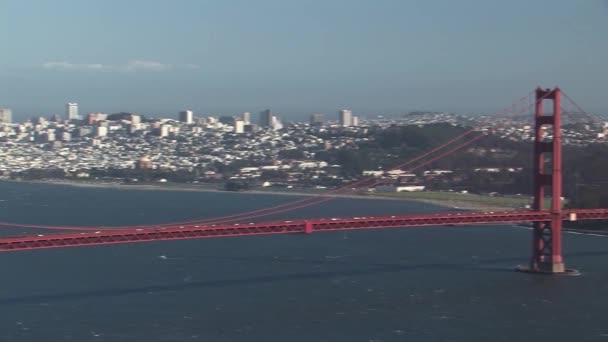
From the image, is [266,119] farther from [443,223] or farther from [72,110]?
[443,223]

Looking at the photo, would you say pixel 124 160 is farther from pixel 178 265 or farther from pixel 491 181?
pixel 178 265

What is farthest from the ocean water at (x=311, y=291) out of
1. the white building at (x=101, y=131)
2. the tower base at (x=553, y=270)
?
the white building at (x=101, y=131)

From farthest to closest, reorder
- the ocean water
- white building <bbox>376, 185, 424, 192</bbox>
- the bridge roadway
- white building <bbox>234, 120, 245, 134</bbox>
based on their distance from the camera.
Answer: white building <bbox>234, 120, 245, 134</bbox> < white building <bbox>376, 185, 424, 192</bbox> < the bridge roadway < the ocean water

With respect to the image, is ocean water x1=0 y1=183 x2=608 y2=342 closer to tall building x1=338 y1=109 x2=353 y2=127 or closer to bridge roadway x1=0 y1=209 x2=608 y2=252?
bridge roadway x1=0 y1=209 x2=608 y2=252

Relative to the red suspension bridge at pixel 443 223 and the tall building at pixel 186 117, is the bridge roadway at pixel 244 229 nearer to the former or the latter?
the red suspension bridge at pixel 443 223

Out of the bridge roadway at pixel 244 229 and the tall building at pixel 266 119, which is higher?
the tall building at pixel 266 119

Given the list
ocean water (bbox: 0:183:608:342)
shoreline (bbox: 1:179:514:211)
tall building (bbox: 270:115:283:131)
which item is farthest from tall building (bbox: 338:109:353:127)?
ocean water (bbox: 0:183:608:342)
